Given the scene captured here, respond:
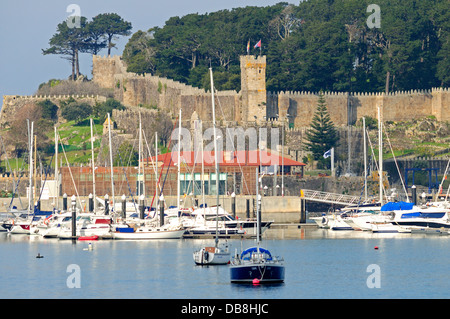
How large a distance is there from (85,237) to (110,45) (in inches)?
2827

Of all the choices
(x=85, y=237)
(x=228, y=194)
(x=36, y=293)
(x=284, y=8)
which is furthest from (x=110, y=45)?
(x=36, y=293)

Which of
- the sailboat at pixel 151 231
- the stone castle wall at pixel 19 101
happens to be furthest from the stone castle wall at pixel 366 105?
the sailboat at pixel 151 231

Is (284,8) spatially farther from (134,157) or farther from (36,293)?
(36,293)

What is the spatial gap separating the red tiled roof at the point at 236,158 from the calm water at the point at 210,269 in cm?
1898

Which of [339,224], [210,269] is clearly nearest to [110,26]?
[339,224]

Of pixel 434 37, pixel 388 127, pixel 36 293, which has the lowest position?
pixel 36 293

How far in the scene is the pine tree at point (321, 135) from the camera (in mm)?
110938

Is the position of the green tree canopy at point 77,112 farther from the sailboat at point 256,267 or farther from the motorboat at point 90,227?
the sailboat at point 256,267

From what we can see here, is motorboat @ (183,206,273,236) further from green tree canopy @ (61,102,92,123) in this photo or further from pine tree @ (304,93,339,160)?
green tree canopy @ (61,102,92,123)

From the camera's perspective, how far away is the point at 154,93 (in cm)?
12162

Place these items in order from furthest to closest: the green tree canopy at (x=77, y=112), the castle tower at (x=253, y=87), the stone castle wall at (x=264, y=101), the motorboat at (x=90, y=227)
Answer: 1. the green tree canopy at (x=77, y=112)
2. the stone castle wall at (x=264, y=101)
3. the castle tower at (x=253, y=87)
4. the motorboat at (x=90, y=227)

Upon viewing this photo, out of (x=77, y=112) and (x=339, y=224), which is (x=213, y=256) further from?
(x=77, y=112)

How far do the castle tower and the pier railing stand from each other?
1641 centimetres

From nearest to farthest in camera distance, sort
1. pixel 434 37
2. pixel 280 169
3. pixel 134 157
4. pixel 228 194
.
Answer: pixel 228 194, pixel 280 169, pixel 134 157, pixel 434 37
